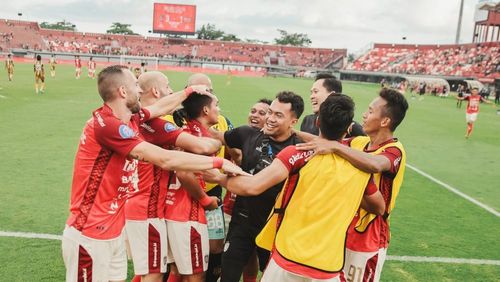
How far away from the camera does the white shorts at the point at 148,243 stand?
414 centimetres

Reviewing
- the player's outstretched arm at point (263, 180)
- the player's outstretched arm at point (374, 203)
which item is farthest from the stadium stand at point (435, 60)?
the player's outstretched arm at point (263, 180)

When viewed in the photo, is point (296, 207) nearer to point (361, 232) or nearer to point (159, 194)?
point (361, 232)

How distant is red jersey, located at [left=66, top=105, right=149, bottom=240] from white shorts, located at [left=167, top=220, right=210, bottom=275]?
63cm

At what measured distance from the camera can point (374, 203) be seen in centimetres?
348

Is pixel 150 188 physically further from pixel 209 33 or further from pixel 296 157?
pixel 209 33

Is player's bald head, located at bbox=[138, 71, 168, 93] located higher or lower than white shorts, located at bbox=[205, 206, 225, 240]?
higher

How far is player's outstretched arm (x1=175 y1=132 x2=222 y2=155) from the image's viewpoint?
391cm

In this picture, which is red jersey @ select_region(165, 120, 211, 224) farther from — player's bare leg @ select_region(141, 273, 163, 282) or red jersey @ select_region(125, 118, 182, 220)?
player's bare leg @ select_region(141, 273, 163, 282)

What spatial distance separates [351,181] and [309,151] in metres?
0.38

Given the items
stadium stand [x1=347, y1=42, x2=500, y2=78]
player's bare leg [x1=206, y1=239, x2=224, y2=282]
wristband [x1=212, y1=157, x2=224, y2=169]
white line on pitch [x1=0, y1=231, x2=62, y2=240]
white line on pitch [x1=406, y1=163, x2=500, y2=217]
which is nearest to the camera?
wristband [x1=212, y1=157, x2=224, y2=169]

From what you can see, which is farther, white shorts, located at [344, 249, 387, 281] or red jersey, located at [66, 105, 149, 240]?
white shorts, located at [344, 249, 387, 281]

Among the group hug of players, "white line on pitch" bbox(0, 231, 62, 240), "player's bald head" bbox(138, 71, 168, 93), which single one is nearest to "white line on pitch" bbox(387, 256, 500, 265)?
the group hug of players

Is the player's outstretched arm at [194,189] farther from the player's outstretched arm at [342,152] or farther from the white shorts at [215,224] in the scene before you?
the player's outstretched arm at [342,152]

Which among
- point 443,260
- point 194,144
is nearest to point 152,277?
point 194,144
